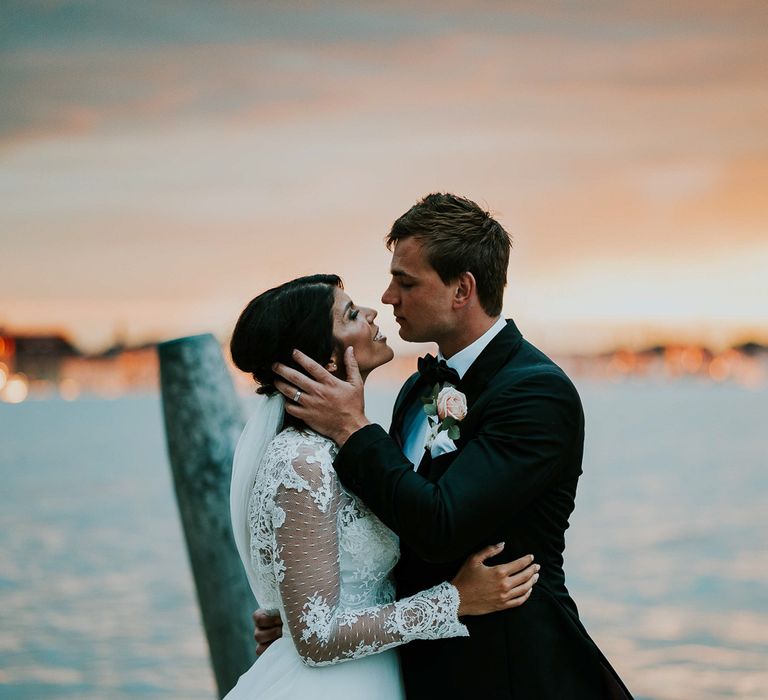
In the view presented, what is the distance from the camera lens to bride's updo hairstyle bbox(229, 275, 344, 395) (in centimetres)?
315

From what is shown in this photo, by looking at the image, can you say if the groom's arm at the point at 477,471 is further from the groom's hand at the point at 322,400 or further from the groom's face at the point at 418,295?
the groom's face at the point at 418,295

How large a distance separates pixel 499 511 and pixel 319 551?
19.8 inches

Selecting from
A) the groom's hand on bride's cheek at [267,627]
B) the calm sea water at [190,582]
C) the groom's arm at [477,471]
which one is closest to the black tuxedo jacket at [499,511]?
the groom's arm at [477,471]

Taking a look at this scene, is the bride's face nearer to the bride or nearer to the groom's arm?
the bride

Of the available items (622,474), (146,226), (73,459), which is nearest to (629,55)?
(146,226)

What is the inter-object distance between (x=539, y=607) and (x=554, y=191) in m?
24.7

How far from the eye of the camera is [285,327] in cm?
315

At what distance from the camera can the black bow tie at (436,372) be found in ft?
10.9

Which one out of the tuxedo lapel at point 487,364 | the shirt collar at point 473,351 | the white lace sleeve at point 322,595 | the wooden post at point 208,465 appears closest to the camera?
the white lace sleeve at point 322,595

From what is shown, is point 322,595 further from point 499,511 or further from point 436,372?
point 436,372

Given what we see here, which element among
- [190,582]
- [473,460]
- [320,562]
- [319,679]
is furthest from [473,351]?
[190,582]

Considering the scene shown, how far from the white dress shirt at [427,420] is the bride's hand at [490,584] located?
327 millimetres

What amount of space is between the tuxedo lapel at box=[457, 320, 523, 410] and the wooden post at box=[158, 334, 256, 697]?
1.97 m

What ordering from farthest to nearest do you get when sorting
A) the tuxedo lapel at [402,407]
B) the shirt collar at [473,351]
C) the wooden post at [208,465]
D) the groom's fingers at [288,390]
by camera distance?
the wooden post at [208,465] < the tuxedo lapel at [402,407] < the shirt collar at [473,351] < the groom's fingers at [288,390]
